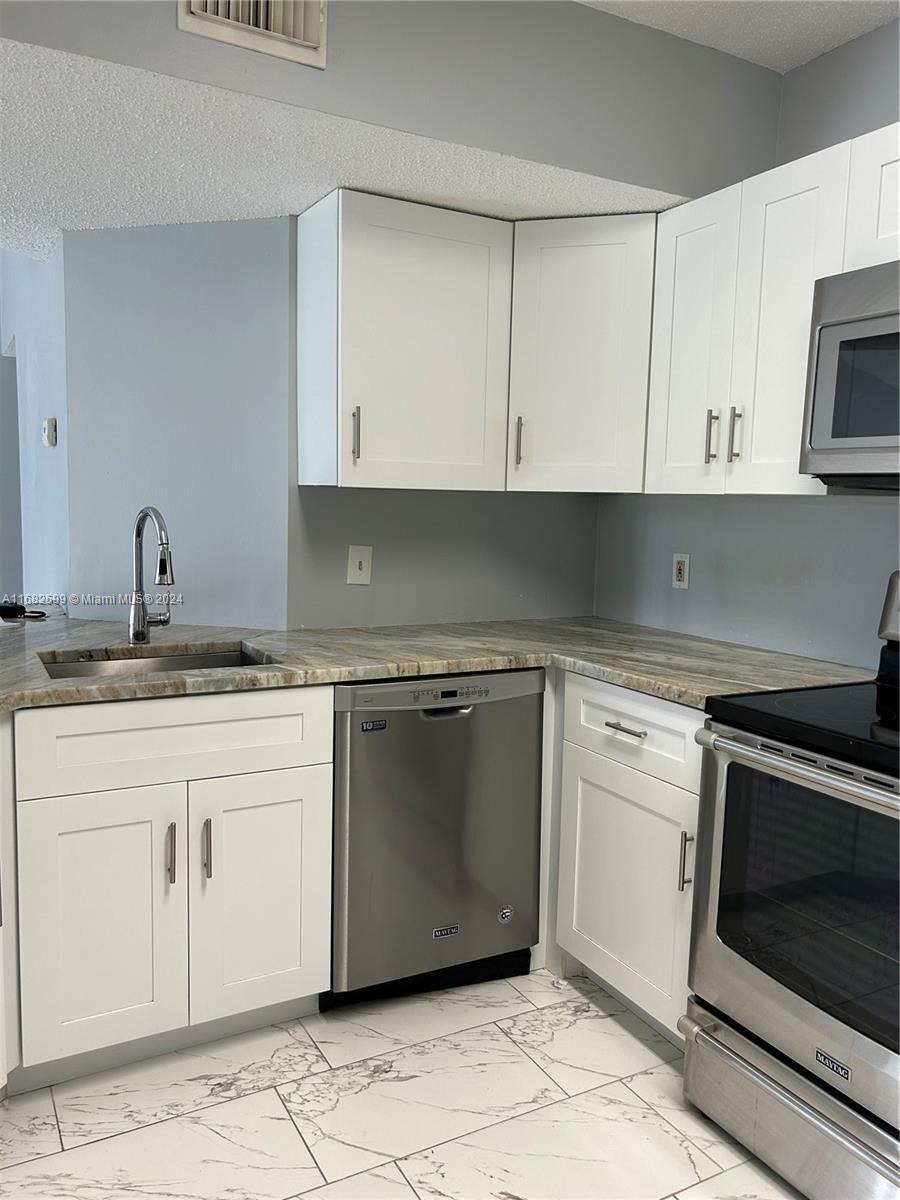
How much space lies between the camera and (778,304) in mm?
2043

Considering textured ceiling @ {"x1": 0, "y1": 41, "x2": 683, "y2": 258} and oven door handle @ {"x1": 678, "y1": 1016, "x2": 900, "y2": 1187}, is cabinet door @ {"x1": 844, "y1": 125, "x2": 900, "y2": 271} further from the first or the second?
oven door handle @ {"x1": 678, "y1": 1016, "x2": 900, "y2": 1187}

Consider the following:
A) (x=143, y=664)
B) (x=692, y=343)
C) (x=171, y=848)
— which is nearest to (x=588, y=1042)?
(x=171, y=848)

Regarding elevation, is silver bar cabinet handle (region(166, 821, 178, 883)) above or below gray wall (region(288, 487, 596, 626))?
below

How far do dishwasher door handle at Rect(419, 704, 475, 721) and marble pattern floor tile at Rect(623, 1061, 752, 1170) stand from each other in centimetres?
91

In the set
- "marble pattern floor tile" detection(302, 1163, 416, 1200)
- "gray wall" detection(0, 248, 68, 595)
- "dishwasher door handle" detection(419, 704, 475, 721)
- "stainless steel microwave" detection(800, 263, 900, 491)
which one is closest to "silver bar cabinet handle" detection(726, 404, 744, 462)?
"stainless steel microwave" detection(800, 263, 900, 491)

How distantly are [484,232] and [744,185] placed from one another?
0.71 m

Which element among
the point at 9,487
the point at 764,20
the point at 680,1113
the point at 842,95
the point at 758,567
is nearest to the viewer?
the point at 680,1113

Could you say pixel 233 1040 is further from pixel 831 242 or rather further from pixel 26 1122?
pixel 831 242

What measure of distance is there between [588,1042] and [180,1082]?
3.11ft

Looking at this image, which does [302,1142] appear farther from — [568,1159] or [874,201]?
[874,201]

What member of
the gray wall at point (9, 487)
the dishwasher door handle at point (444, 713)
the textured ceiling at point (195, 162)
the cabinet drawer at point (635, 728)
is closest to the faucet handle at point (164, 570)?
the dishwasher door handle at point (444, 713)

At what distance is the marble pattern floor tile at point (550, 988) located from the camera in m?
2.34

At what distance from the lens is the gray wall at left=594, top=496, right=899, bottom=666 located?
2.19 m

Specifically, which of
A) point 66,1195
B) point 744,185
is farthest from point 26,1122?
point 744,185
